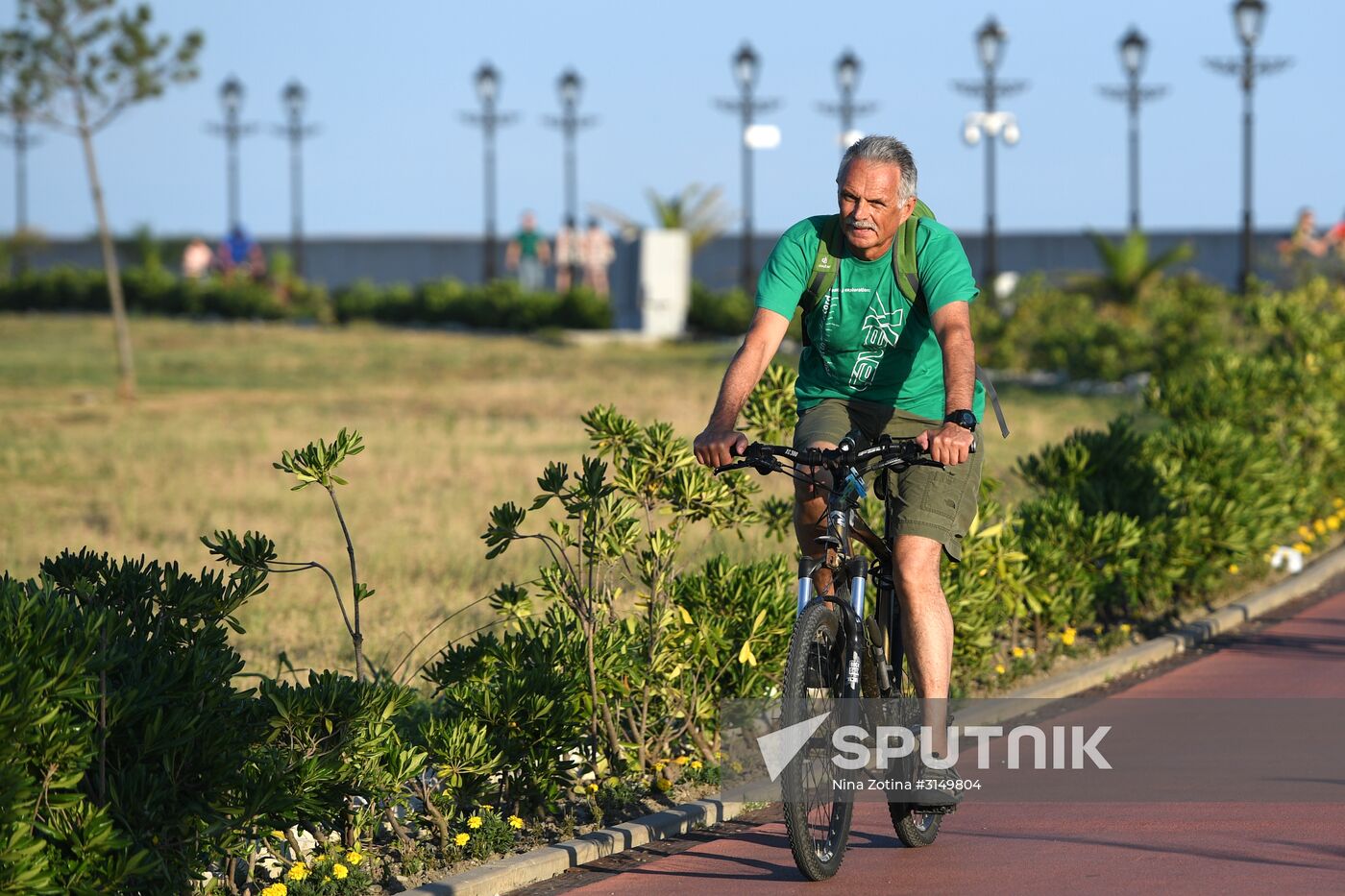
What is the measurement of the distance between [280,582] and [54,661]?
7352 mm

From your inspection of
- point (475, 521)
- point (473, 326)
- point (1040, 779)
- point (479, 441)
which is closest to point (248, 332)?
point (473, 326)

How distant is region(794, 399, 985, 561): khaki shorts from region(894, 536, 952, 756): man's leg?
0.05 meters

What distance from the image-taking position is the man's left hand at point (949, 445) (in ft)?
16.4

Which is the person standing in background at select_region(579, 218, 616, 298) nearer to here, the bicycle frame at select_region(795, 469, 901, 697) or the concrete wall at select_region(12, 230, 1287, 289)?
the concrete wall at select_region(12, 230, 1287, 289)

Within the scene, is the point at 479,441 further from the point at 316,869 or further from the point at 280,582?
the point at 316,869

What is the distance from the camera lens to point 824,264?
545 centimetres

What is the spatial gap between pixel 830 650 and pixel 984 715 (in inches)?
103

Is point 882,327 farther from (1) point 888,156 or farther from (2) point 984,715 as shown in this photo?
(2) point 984,715

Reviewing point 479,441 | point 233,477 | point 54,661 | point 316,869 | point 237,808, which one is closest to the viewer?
point 54,661

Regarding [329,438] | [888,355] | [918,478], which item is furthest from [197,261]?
[918,478]

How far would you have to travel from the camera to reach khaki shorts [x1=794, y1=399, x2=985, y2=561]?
5.49 metres

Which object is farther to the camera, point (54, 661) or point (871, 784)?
point (871, 784)

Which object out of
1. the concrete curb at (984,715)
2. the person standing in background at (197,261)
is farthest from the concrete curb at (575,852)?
the person standing in background at (197,261)

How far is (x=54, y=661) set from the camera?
14.7ft
